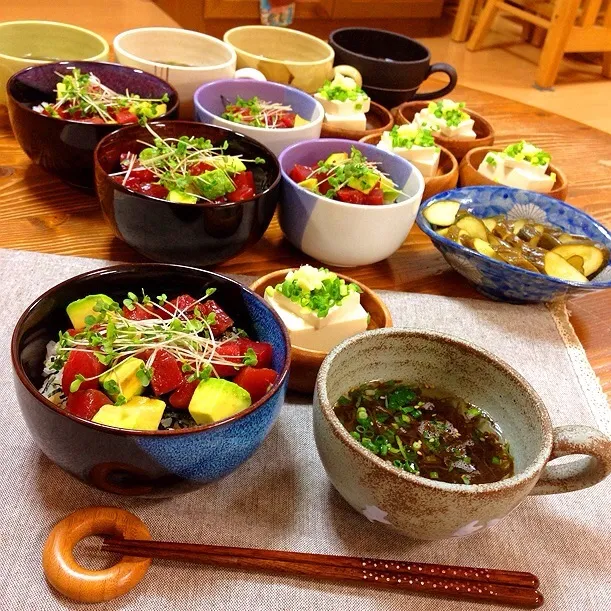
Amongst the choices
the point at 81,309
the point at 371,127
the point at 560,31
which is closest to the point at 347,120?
the point at 371,127

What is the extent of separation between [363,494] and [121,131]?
2.84ft

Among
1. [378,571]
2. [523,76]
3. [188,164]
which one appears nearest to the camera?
[378,571]

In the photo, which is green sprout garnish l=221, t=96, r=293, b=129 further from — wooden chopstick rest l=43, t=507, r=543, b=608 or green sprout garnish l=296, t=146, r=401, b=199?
wooden chopstick rest l=43, t=507, r=543, b=608

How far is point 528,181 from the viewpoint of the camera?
5.29ft

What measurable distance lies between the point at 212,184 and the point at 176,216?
11 centimetres

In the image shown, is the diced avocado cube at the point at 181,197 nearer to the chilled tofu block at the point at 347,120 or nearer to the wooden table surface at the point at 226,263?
the wooden table surface at the point at 226,263

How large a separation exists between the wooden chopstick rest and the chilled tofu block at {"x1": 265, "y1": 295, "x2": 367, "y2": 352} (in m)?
0.34

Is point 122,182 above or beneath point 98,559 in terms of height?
above

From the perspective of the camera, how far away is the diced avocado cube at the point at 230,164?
49.4 inches

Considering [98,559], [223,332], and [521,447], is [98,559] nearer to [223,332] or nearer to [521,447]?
[223,332]

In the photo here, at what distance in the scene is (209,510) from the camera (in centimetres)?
86

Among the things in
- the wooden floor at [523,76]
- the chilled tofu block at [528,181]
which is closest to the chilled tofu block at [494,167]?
the chilled tofu block at [528,181]

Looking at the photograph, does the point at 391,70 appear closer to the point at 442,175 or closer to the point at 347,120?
the point at 347,120

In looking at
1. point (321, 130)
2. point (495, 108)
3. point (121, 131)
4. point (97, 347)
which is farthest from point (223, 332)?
point (495, 108)
